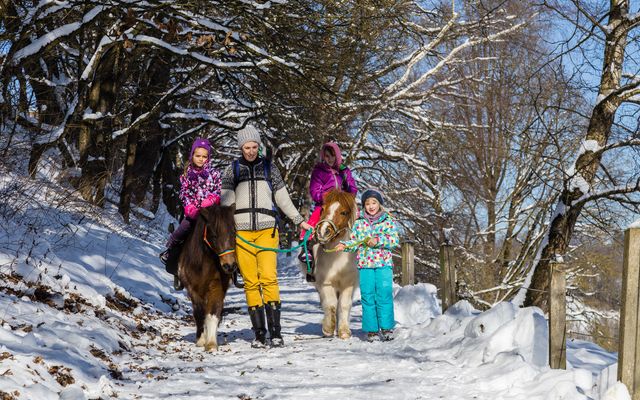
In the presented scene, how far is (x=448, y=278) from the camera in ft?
30.0

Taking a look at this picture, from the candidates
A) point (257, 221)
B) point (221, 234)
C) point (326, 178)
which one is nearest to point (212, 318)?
point (221, 234)

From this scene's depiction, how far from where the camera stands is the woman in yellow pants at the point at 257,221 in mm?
7352

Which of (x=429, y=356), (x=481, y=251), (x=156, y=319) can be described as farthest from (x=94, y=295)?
(x=481, y=251)

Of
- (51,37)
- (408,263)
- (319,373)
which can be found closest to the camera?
(319,373)

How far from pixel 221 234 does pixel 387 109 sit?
514 inches

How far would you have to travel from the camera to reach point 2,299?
6117 mm

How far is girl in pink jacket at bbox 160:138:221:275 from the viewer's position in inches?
305

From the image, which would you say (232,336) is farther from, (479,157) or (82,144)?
(479,157)

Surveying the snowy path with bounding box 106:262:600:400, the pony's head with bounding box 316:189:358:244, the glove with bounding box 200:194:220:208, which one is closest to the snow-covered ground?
the snowy path with bounding box 106:262:600:400

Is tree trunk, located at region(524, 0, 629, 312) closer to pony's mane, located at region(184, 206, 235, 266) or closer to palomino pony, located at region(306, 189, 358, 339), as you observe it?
palomino pony, located at region(306, 189, 358, 339)

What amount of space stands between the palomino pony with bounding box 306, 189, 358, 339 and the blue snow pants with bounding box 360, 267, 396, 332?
0.60ft

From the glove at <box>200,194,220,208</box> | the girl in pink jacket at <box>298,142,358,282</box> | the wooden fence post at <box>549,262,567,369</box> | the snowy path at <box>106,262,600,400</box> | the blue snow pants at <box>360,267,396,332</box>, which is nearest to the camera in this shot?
the snowy path at <box>106,262,600,400</box>

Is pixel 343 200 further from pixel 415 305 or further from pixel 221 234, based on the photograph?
pixel 415 305

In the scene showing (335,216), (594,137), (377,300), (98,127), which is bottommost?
(377,300)
